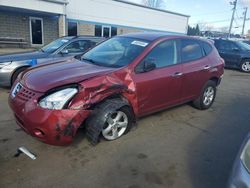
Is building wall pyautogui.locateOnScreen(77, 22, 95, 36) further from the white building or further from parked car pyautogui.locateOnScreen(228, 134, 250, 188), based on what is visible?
parked car pyautogui.locateOnScreen(228, 134, 250, 188)

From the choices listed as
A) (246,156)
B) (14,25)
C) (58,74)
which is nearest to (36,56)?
(58,74)

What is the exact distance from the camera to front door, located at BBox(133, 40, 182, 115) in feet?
13.1

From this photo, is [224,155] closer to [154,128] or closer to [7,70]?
[154,128]

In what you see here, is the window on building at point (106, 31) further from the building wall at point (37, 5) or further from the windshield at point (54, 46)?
the windshield at point (54, 46)

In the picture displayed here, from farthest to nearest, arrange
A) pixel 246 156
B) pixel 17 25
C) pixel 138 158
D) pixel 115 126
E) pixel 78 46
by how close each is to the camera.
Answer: pixel 17 25 → pixel 78 46 → pixel 115 126 → pixel 138 158 → pixel 246 156

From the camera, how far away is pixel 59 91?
316 cm

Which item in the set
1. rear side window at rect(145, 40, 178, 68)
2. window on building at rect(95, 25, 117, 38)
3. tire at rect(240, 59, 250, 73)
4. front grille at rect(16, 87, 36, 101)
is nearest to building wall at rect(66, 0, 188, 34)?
window on building at rect(95, 25, 117, 38)

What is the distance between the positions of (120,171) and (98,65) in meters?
1.78

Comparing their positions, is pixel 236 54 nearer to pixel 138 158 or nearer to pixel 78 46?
pixel 78 46

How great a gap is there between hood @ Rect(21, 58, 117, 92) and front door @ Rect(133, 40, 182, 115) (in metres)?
0.63

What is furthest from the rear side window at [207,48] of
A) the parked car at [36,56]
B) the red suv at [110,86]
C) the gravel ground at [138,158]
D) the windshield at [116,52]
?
the parked car at [36,56]

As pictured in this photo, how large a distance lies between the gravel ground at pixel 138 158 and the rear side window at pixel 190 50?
132 centimetres

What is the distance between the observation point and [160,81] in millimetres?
4211

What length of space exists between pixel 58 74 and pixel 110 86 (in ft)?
2.59
